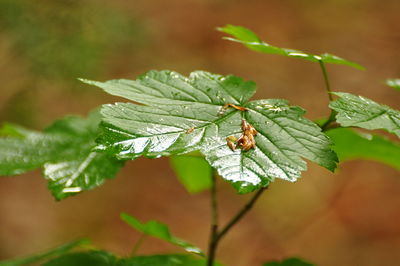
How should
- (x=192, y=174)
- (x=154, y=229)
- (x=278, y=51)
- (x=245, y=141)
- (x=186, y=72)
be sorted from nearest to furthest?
(x=245, y=141) < (x=278, y=51) < (x=154, y=229) < (x=192, y=174) < (x=186, y=72)

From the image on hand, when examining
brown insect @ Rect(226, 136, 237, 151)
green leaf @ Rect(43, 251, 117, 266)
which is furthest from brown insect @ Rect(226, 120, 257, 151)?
green leaf @ Rect(43, 251, 117, 266)

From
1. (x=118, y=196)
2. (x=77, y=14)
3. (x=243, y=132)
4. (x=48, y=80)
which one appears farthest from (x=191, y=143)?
(x=118, y=196)

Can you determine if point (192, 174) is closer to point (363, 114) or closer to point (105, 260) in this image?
point (105, 260)

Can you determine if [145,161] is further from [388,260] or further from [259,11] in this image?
[259,11]

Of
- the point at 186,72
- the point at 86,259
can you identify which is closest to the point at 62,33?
the point at 86,259

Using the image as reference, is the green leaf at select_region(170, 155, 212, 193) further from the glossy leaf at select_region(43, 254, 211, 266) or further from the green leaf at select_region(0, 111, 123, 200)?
the glossy leaf at select_region(43, 254, 211, 266)

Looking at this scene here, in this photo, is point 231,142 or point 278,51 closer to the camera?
point 231,142
